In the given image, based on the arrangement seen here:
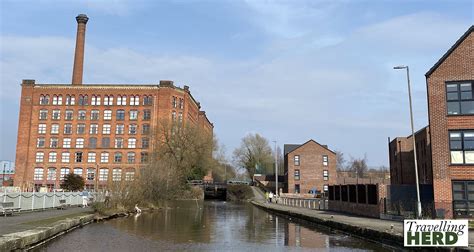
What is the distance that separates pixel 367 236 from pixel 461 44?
1472 cm

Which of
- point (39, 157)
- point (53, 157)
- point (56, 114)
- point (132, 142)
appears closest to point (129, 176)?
point (132, 142)

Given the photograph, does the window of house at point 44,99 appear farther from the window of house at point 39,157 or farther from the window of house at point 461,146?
the window of house at point 461,146

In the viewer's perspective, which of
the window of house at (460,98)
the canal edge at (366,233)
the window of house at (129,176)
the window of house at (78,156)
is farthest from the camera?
the window of house at (78,156)

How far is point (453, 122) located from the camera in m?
26.8

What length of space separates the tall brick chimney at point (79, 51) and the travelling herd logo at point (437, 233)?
3520 inches

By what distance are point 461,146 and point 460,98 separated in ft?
9.61

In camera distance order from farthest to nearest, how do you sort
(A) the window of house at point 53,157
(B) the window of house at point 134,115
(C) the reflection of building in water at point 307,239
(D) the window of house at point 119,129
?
(D) the window of house at point 119,129, (B) the window of house at point 134,115, (A) the window of house at point 53,157, (C) the reflection of building in water at point 307,239

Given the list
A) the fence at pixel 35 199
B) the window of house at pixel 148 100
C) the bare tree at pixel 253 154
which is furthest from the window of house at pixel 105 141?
the fence at pixel 35 199

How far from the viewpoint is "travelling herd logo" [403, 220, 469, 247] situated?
14.0 metres

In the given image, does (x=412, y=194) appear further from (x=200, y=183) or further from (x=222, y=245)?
(x=200, y=183)

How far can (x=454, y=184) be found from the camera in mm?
26141

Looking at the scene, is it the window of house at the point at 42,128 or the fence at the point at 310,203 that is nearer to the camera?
the fence at the point at 310,203

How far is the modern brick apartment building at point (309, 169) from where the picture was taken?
8419cm

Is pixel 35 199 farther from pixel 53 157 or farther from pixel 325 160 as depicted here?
pixel 53 157
